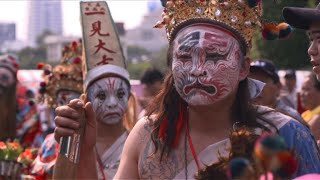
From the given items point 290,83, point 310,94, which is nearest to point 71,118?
point 310,94

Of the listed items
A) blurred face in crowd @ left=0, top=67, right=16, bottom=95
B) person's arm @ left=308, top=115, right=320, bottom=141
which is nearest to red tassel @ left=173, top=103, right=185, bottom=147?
person's arm @ left=308, top=115, right=320, bottom=141

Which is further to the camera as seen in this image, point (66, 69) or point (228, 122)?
point (66, 69)

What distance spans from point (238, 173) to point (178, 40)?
2.09 meters

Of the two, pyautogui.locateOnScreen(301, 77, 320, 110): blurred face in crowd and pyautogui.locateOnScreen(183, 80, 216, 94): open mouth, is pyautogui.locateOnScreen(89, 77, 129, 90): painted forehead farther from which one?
pyautogui.locateOnScreen(183, 80, 216, 94): open mouth

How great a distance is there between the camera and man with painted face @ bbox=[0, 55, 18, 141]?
922 centimetres

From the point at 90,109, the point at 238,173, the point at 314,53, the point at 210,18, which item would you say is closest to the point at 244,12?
the point at 210,18

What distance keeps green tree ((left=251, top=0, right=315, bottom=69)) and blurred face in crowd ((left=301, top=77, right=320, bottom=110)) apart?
7.09 ft

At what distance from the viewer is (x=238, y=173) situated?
8.20 ft

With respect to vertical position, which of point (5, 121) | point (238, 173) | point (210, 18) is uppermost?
point (210, 18)

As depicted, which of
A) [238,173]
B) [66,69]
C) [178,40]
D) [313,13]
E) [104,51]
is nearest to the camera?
[238,173]

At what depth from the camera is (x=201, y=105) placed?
441 centimetres

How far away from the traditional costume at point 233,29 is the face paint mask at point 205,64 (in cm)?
5

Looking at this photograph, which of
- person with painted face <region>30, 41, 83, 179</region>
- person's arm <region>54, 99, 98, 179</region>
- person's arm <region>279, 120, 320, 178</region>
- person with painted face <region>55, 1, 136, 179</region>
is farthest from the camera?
person with painted face <region>30, 41, 83, 179</region>

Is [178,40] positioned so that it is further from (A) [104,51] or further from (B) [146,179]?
(A) [104,51]
